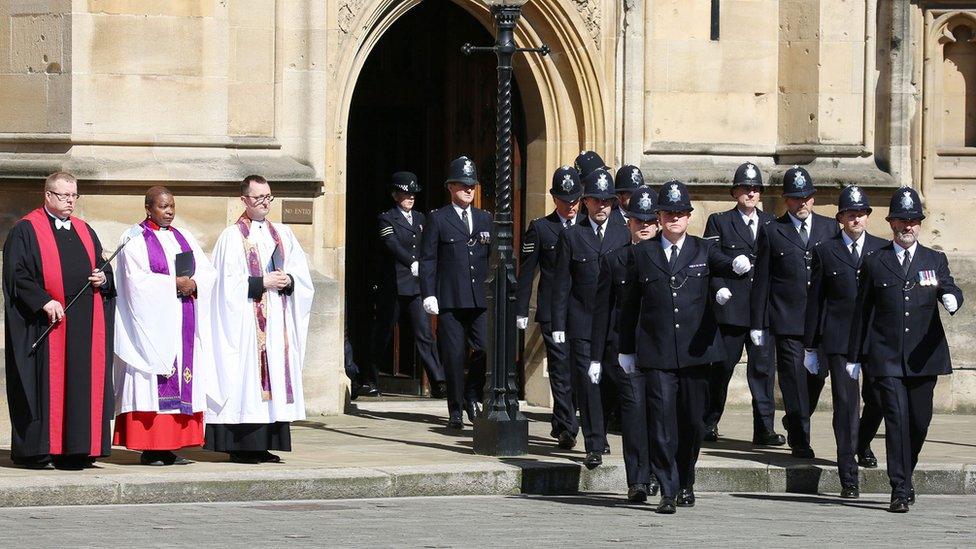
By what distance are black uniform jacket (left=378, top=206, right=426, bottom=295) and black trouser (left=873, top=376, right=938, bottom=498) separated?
527cm

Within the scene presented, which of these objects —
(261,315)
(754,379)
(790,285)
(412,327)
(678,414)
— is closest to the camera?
(678,414)

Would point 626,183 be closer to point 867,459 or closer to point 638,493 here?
point 867,459

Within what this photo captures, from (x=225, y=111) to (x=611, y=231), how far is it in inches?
134

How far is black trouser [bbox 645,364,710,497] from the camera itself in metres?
12.2

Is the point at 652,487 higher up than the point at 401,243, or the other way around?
the point at 401,243

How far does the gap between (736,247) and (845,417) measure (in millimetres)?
2411

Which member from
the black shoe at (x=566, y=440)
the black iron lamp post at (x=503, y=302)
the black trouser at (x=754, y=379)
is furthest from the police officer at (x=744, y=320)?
the black iron lamp post at (x=503, y=302)

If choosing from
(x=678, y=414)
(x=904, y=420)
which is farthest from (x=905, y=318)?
(x=678, y=414)

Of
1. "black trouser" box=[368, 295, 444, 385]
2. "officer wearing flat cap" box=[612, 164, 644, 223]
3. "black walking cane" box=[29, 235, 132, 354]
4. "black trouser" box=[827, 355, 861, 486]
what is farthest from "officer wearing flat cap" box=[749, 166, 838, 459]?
"black walking cane" box=[29, 235, 132, 354]

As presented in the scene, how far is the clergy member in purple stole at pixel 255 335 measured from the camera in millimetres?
13266

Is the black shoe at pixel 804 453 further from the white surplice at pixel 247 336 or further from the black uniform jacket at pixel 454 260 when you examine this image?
the white surplice at pixel 247 336

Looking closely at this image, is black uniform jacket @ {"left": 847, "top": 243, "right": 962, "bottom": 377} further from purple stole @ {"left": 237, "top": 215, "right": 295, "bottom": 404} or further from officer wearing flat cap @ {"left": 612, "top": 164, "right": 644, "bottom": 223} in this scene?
purple stole @ {"left": 237, "top": 215, "right": 295, "bottom": 404}

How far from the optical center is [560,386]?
14750mm

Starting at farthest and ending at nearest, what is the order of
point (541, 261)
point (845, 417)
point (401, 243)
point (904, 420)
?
point (401, 243), point (541, 261), point (845, 417), point (904, 420)
